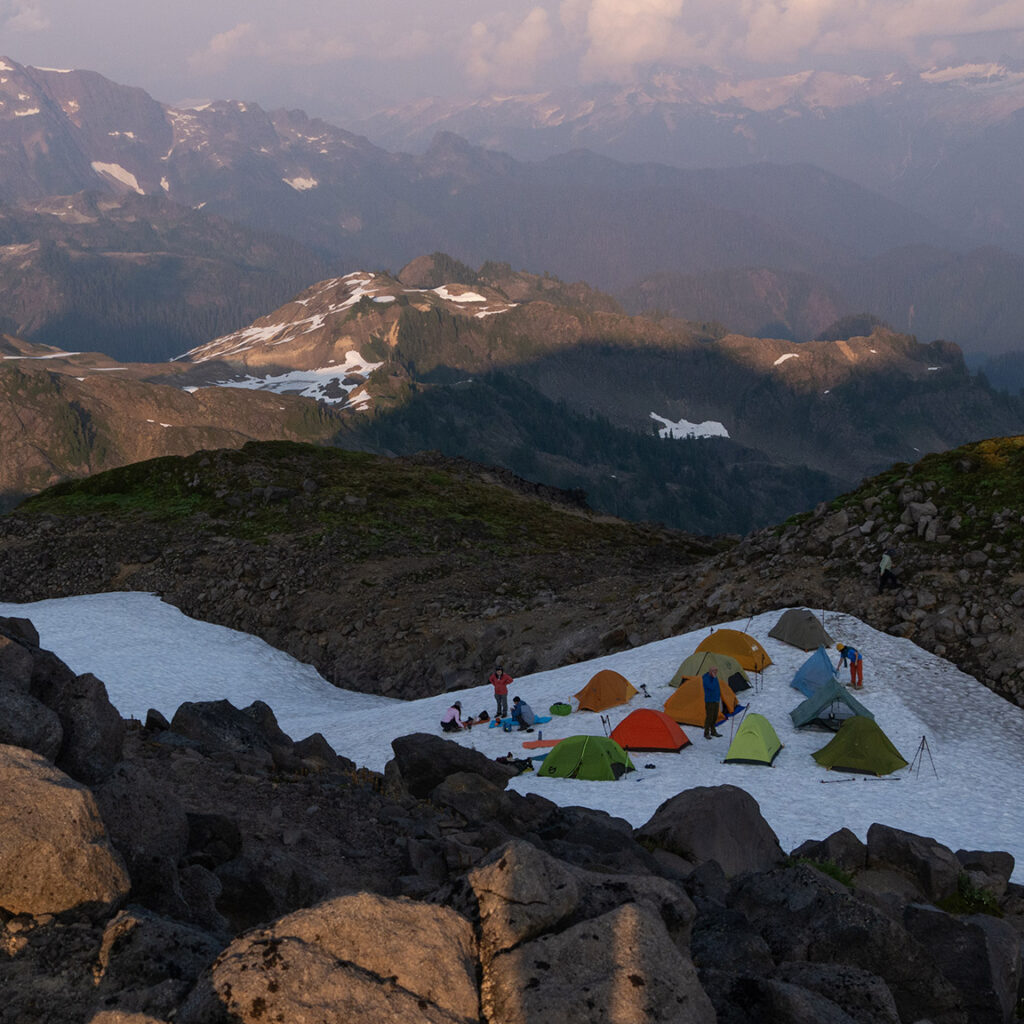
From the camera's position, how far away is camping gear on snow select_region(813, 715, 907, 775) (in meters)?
26.5

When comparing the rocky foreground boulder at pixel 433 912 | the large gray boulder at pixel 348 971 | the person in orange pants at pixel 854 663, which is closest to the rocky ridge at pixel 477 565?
the person in orange pants at pixel 854 663

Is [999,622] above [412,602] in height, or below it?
above

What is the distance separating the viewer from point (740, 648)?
33.8 metres

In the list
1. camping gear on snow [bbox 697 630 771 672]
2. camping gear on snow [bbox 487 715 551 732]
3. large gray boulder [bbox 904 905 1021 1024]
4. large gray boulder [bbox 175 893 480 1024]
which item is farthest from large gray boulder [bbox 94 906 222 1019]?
camping gear on snow [bbox 697 630 771 672]

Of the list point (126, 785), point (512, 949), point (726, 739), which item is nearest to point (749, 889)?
point (512, 949)

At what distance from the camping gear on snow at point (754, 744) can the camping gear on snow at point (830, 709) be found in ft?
6.20

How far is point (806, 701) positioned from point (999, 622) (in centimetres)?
826

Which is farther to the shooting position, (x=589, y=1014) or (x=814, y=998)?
(x=814, y=998)

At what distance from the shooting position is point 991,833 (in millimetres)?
22797

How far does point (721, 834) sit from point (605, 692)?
547 inches

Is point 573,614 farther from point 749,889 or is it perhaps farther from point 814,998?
point 814,998

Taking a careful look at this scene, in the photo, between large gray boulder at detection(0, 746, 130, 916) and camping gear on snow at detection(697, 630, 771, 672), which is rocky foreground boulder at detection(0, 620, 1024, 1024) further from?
camping gear on snow at detection(697, 630, 771, 672)

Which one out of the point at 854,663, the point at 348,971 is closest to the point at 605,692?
the point at 854,663

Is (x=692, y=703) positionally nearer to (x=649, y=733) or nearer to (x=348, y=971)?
(x=649, y=733)
